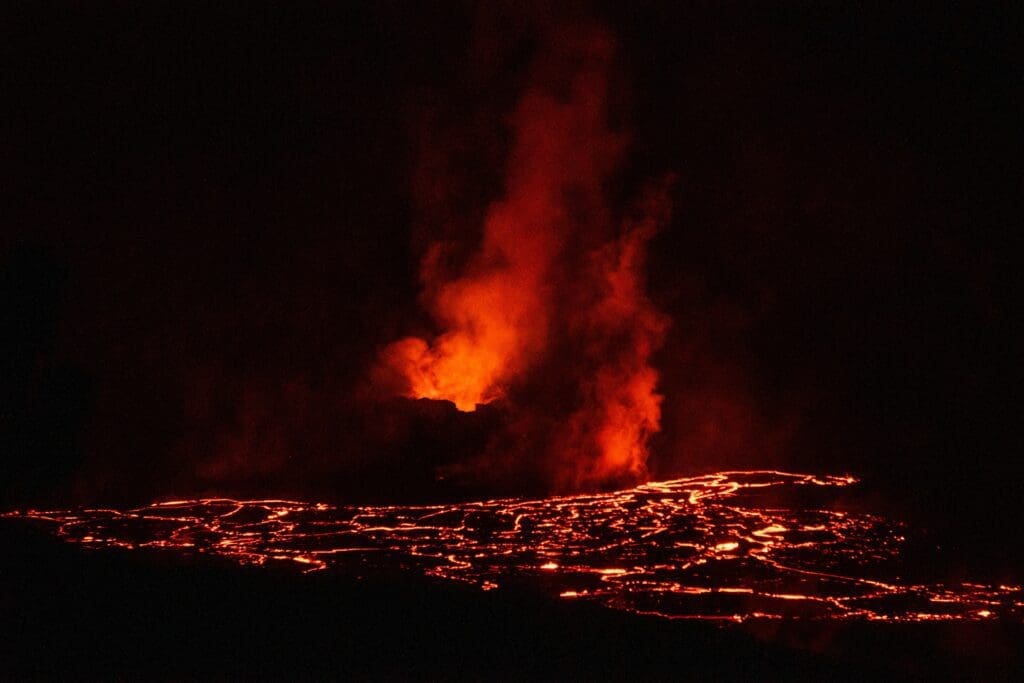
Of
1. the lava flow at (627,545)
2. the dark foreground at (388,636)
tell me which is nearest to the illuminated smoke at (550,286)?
the lava flow at (627,545)

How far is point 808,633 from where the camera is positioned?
10078 mm

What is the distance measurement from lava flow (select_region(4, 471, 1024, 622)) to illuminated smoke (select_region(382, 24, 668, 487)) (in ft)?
15.3

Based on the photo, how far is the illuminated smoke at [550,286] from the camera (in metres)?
21.4

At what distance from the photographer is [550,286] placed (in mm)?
22438

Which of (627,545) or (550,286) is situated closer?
(627,545)

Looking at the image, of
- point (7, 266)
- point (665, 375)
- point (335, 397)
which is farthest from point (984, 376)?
point (7, 266)

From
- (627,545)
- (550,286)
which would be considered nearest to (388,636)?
(627,545)

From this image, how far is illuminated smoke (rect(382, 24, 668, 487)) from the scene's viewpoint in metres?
21.4

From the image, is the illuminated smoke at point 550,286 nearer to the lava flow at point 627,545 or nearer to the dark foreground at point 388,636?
the lava flow at point 627,545

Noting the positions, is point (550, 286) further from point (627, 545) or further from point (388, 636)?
point (388, 636)

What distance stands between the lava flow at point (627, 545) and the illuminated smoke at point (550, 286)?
4.67 meters

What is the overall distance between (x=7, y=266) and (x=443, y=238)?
39.0 ft

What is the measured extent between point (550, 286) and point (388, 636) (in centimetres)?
1411

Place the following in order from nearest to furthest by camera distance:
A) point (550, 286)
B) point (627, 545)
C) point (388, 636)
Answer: point (388, 636)
point (627, 545)
point (550, 286)
